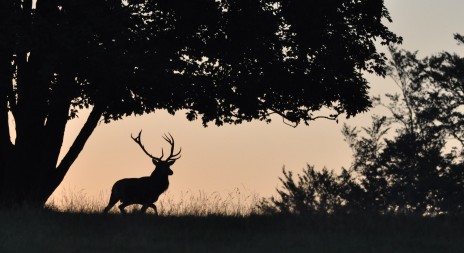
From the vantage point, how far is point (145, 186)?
24.9 meters

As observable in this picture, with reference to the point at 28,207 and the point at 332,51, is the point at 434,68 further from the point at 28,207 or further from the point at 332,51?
the point at 28,207

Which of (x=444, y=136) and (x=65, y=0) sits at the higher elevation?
(x=444, y=136)

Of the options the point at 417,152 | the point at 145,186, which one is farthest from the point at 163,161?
the point at 417,152

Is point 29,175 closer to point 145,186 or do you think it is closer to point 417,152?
point 145,186

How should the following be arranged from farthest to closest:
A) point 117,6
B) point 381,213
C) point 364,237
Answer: point 381,213 < point 117,6 < point 364,237

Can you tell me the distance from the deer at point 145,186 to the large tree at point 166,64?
1571 mm

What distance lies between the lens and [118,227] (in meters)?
18.5

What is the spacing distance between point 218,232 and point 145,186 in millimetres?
6692

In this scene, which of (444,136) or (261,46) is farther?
(444,136)

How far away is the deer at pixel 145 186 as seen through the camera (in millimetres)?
24625

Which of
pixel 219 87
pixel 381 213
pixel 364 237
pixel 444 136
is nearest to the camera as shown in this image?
pixel 364 237

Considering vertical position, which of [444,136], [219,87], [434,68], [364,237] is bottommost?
[364,237]

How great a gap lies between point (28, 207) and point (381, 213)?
8228 millimetres

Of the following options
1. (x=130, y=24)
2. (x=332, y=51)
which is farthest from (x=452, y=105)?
(x=130, y=24)
